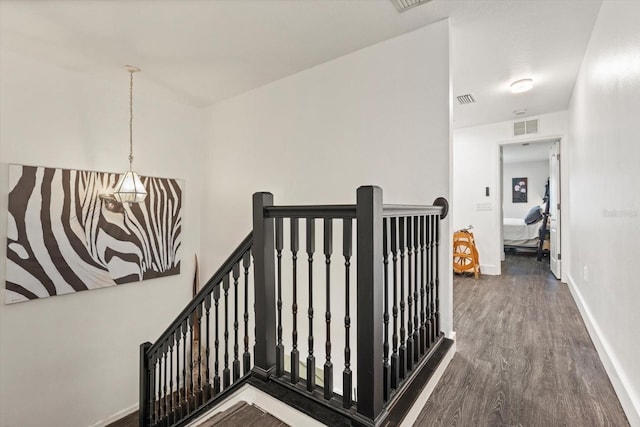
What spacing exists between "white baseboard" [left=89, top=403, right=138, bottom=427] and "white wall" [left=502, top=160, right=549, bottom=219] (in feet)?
30.0

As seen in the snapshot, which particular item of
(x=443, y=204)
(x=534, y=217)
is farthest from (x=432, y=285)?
(x=534, y=217)

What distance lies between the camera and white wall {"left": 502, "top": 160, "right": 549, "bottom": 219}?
28.9ft

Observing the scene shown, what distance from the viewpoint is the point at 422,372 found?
5.89ft

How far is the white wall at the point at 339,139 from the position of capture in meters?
2.39

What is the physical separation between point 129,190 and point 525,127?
17.6ft

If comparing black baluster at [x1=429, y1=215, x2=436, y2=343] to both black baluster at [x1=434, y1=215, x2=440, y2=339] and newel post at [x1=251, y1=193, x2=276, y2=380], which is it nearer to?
black baluster at [x1=434, y1=215, x2=440, y2=339]

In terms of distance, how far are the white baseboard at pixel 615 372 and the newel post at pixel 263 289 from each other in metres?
1.77

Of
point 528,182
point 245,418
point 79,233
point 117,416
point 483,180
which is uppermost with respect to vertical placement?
point 528,182

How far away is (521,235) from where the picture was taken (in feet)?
22.3

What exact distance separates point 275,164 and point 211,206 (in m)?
1.36

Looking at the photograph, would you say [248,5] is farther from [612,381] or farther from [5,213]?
[612,381]

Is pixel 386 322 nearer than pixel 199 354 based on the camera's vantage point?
Yes

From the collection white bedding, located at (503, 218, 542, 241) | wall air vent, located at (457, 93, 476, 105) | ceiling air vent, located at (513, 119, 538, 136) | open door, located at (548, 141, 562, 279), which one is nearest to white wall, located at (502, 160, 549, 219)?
white bedding, located at (503, 218, 542, 241)

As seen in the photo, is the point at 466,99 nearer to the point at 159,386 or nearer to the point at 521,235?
the point at 521,235
